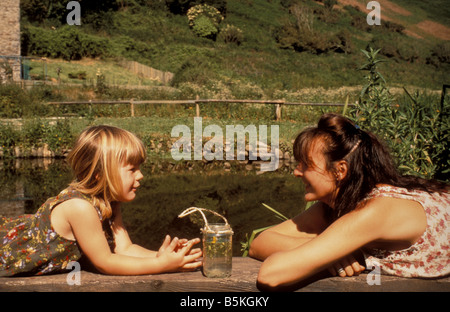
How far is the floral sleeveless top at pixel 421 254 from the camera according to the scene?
1.53m

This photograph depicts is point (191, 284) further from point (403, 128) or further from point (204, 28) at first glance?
point (204, 28)

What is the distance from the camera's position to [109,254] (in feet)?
5.11

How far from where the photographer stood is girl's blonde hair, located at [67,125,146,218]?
166 cm

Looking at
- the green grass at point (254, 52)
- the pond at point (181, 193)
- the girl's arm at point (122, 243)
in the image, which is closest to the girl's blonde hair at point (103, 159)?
the girl's arm at point (122, 243)

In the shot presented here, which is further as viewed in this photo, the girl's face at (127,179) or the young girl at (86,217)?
the girl's face at (127,179)

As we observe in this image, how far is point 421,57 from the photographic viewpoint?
1435 inches

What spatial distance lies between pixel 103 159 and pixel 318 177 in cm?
75

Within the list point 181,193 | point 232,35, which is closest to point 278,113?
point 181,193

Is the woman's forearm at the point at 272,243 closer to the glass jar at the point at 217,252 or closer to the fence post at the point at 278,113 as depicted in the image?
the glass jar at the point at 217,252

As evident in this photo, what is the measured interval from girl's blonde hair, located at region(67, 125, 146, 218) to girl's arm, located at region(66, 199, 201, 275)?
7 cm

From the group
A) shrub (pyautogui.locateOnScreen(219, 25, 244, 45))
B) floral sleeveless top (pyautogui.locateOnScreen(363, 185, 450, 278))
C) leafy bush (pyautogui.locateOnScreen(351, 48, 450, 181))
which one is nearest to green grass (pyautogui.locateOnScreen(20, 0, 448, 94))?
shrub (pyautogui.locateOnScreen(219, 25, 244, 45))

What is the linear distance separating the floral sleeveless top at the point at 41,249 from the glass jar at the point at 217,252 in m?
0.41

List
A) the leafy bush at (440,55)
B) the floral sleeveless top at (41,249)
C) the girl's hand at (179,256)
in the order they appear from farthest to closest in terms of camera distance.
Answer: the leafy bush at (440,55)
the floral sleeveless top at (41,249)
the girl's hand at (179,256)

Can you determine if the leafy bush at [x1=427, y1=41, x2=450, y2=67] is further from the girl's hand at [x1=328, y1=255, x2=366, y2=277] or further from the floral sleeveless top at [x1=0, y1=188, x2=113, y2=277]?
the floral sleeveless top at [x1=0, y1=188, x2=113, y2=277]
